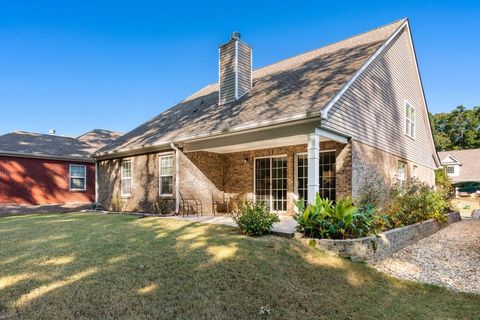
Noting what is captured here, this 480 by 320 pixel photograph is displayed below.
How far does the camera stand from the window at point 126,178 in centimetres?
1281

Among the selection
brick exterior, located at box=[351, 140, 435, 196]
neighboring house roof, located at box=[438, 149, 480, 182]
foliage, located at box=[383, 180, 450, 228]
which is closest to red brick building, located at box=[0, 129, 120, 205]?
brick exterior, located at box=[351, 140, 435, 196]

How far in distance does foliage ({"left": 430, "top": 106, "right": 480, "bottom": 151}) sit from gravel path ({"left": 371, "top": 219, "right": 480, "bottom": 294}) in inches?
1662

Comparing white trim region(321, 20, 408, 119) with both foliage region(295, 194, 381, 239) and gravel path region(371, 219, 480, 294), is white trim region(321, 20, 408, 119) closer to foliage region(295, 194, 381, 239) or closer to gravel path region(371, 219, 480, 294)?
foliage region(295, 194, 381, 239)

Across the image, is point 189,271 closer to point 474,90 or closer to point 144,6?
point 144,6

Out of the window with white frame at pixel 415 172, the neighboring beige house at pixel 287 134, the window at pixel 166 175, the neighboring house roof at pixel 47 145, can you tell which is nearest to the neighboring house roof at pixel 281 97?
the neighboring beige house at pixel 287 134

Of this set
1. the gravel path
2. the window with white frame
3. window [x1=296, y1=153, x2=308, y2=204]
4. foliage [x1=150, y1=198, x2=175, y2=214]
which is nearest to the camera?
the gravel path

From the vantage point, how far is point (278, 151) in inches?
421

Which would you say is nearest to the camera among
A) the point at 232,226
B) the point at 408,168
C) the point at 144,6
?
the point at 232,226

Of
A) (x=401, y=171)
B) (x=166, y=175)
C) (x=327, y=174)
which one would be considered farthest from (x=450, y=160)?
(x=166, y=175)

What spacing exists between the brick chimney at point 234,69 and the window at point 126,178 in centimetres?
486

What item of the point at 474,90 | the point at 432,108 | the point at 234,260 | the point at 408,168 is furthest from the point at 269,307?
the point at 432,108

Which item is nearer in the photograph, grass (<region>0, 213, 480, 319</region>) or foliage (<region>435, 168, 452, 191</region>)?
grass (<region>0, 213, 480, 319</region>)

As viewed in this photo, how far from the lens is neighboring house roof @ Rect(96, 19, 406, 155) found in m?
7.84

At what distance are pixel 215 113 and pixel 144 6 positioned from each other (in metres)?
7.46
